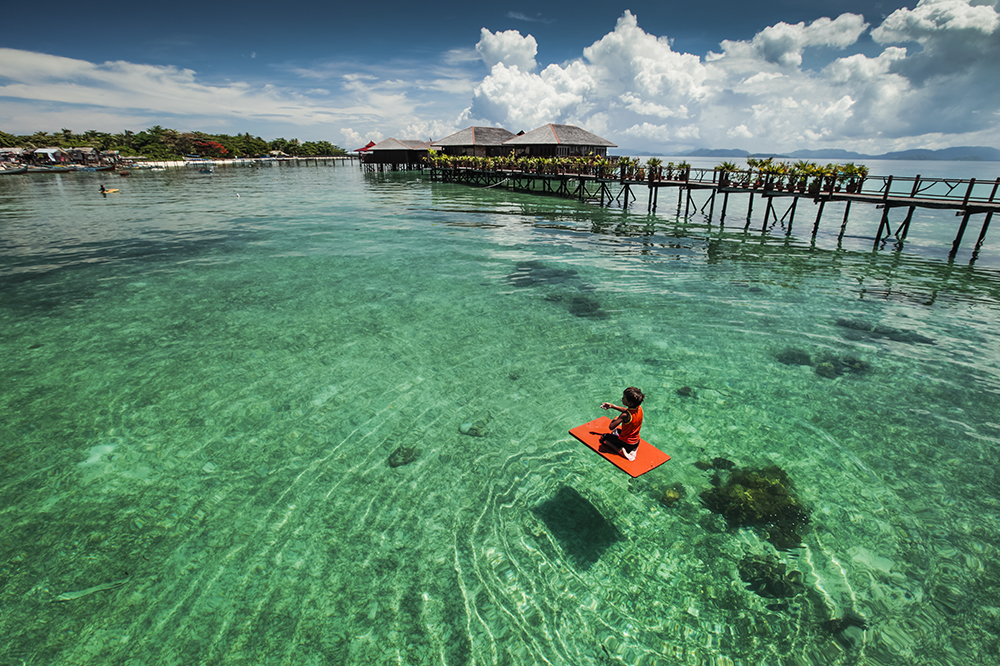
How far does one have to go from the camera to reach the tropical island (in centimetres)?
10669

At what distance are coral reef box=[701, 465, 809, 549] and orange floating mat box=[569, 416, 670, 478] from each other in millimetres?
1557

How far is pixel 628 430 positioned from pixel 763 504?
2.77 m

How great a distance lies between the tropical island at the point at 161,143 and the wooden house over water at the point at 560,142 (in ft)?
366

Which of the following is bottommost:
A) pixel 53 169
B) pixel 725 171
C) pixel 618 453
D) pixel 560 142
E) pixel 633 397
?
pixel 618 453

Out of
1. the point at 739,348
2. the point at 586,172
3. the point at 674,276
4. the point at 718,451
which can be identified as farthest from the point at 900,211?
the point at 718,451

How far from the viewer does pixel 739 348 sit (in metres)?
11.7

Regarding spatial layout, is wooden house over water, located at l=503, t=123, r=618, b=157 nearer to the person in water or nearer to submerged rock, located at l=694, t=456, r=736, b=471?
submerged rock, located at l=694, t=456, r=736, b=471

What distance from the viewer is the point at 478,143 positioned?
2645 inches

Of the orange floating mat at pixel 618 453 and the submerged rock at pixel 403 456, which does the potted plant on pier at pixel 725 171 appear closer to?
the orange floating mat at pixel 618 453

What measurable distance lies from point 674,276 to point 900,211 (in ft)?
186

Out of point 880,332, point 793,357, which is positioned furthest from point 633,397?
point 880,332

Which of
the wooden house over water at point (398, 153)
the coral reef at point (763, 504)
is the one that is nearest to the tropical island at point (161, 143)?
the wooden house over water at point (398, 153)

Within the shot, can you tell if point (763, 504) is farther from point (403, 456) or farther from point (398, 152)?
point (398, 152)

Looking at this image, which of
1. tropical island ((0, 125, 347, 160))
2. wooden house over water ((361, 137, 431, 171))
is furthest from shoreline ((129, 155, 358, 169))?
wooden house over water ((361, 137, 431, 171))
